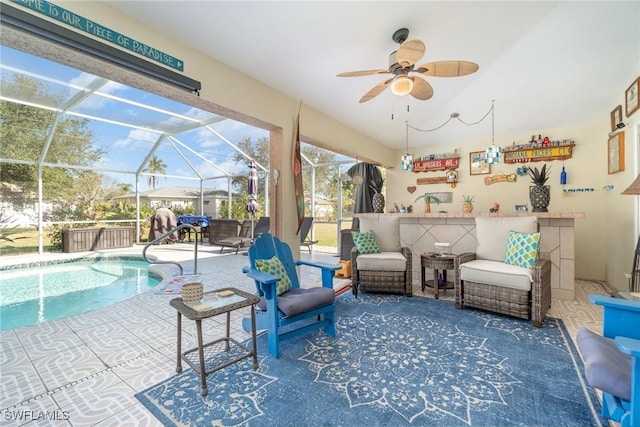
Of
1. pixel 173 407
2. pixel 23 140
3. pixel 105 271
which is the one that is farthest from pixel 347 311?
pixel 23 140

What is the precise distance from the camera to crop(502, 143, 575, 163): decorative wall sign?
4945 mm

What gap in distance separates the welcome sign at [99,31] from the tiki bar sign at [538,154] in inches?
228

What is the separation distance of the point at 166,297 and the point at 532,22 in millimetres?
5554

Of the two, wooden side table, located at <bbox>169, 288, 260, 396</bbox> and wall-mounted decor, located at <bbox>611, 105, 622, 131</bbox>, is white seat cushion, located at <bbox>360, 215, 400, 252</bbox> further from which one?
wall-mounted decor, located at <bbox>611, 105, 622, 131</bbox>

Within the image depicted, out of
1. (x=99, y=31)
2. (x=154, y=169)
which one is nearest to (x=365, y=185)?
(x=99, y=31)

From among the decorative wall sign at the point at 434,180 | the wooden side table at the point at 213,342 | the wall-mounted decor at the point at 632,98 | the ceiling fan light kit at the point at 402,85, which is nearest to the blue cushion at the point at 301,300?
the wooden side table at the point at 213,342

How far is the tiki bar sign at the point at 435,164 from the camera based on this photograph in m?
6.03

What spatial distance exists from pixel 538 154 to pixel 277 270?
5.44 m

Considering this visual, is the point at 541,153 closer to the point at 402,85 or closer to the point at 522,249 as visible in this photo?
the point at 522,249

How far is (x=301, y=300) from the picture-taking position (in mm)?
2299

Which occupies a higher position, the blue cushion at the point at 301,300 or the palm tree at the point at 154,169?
the palm tree at the point at 154,169

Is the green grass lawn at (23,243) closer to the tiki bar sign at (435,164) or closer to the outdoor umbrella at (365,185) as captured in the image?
the outdoor umbrella at (365,185)

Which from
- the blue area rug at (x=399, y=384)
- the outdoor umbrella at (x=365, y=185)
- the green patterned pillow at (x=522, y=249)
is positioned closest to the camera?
the blue area rug at (x=399, y=384)

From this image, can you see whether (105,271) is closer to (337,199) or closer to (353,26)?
(337,199)
